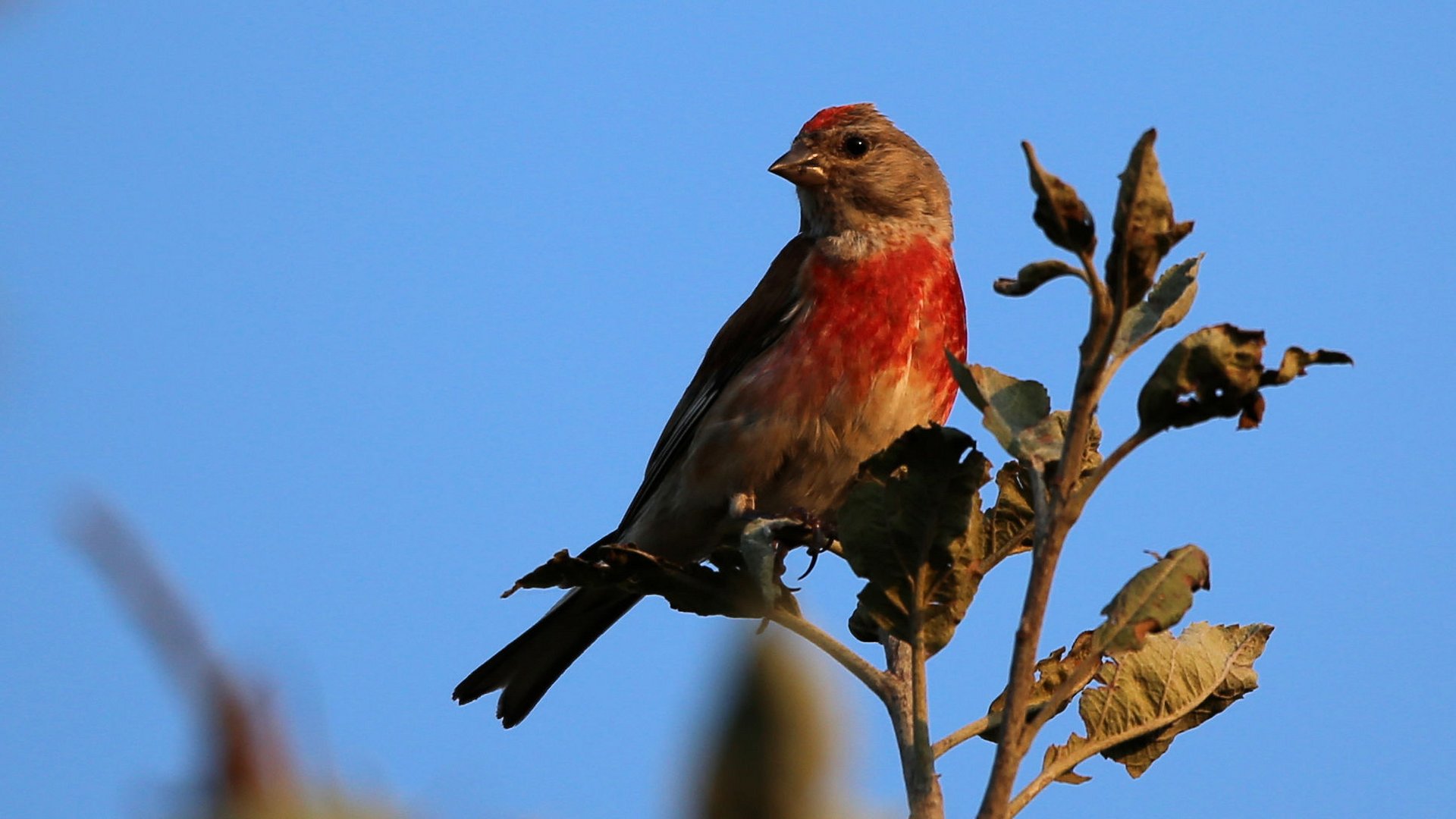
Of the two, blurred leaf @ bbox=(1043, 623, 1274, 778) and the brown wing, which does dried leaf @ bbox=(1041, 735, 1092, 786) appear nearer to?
blurred leaf @ bbox=(1043, 623, 1274, 778)

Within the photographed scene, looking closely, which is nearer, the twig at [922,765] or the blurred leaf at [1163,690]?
the twig at [922,765]

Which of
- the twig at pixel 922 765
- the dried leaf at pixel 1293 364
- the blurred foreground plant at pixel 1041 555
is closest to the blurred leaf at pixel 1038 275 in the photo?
the blurred foreground plant at pixel 1041 555

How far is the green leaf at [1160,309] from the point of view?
1.96 m

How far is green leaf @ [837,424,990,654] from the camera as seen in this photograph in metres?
2.49

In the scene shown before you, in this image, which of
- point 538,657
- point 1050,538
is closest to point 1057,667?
point 1050,538

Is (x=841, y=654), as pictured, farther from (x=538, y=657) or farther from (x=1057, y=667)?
(x=538, y=657)

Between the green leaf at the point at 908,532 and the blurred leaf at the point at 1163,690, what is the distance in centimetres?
35

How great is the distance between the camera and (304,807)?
0.77 m

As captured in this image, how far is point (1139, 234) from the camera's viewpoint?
1.88 m

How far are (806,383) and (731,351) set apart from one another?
0.62 meters

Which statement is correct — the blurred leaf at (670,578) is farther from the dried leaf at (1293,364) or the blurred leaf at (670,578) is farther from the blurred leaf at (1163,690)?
the dried leaf at (1293,364)

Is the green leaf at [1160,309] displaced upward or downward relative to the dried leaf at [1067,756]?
upward

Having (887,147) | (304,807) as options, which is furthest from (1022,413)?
(887,147)

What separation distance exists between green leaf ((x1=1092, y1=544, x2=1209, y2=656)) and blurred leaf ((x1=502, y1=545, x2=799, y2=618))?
92 cm
